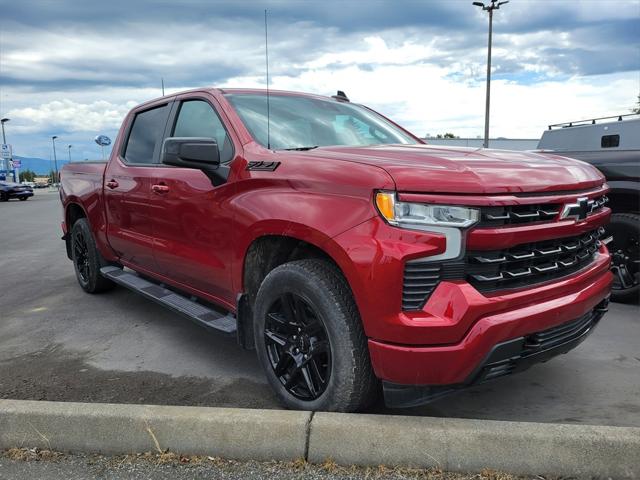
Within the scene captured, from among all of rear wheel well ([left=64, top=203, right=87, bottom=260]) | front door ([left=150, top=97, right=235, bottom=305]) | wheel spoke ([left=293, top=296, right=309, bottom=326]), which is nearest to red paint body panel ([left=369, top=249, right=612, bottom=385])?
wheel spoke ([left=293, top=296, right=309, bottom=326])

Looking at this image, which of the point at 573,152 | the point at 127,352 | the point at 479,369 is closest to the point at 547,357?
the point at 479,369

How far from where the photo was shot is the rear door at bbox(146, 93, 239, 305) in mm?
3479

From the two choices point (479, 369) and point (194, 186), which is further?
point (194, 186)

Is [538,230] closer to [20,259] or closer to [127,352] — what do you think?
[127,352]

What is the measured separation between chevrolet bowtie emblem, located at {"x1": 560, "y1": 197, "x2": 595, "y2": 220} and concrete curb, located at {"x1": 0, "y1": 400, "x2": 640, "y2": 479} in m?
1.01

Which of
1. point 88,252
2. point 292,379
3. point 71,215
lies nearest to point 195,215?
point 292,379

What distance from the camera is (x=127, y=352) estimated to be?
4.22 meters

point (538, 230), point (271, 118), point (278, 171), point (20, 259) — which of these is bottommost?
point (20, 259)

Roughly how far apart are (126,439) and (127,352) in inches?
59.2

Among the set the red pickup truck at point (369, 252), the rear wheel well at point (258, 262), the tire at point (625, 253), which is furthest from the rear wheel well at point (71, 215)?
the tire at point (625, 253)

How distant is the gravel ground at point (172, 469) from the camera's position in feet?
8.37

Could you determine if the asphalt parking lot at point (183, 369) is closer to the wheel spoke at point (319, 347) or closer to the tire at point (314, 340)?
the tire at point (314, 340)

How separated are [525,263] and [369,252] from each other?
30.0 inches

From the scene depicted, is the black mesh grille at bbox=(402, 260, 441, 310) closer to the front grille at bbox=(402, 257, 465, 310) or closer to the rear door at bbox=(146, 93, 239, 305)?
the front grille at bbox=(402, 257, 465, 310)
